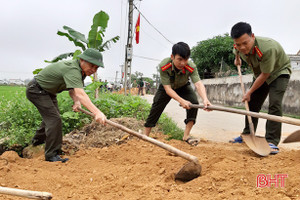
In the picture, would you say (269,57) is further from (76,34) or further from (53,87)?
(76,34)

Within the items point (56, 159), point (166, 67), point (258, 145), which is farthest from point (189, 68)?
point (56, 159)

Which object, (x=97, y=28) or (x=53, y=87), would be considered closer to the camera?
(x=53, y=87)

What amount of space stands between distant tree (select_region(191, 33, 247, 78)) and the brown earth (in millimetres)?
18028

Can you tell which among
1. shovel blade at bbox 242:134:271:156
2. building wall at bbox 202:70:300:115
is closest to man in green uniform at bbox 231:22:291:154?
shovel blade at bbox 242:134:271:156

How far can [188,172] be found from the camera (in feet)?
7.43

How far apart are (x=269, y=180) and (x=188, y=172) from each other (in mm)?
675

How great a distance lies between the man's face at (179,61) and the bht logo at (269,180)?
1797 mm

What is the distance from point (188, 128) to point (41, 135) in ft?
8.06

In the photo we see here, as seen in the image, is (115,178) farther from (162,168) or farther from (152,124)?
(152,124)

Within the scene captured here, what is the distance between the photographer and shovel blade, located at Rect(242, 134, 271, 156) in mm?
3066

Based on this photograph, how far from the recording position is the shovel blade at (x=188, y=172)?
2248mm

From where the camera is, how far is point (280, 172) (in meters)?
2.14

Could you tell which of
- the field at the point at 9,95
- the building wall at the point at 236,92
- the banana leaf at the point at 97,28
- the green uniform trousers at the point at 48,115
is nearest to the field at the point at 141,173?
the green uniform trousers at the point at 48,115

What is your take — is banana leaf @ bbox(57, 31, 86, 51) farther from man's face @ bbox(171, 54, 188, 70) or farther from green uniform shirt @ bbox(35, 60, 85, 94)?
man's face @ bbox(171, 54, 188, 70)
